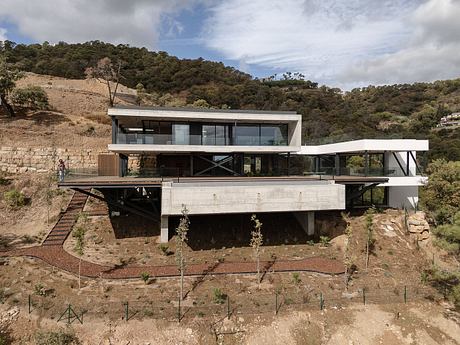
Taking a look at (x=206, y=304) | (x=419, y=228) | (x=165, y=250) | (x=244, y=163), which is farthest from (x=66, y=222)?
(x=419, y=228)

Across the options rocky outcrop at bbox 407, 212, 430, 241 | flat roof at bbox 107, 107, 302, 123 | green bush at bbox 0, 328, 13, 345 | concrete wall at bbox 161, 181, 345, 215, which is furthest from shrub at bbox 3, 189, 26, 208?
rocky outcrop at bbox 407, 212, 430, 241

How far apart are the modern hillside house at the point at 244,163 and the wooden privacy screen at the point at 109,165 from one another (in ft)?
0.30

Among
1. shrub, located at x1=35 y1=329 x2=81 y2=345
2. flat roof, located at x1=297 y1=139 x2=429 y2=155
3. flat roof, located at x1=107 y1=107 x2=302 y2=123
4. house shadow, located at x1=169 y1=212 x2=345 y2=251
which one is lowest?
shrub, located at x1=35 y1=329 x2=81 y2=345

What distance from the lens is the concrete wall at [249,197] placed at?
1989 cm

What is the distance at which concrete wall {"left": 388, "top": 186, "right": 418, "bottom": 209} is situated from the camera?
30.4m

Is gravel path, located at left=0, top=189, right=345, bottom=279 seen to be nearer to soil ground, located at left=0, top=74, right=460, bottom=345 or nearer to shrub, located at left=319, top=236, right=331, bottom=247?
soil ground, located at left=0, top=74, right=460, bottom=345

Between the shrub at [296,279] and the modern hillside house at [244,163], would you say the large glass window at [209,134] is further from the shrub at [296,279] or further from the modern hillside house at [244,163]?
the shrub at [296,279]

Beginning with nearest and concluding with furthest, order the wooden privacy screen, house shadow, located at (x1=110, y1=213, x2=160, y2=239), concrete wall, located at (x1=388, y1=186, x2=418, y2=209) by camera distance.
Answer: house shadow, located at (x1=110, y1=213, x2=160, y2=239)
the wooden privacy screen
concrete wall, located at (x1=388, y1=186, x2=418, y2=209)

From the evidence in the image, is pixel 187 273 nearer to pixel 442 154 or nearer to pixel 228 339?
pixel 228 339

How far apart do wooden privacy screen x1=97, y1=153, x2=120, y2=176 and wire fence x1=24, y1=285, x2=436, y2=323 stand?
15.1 meters

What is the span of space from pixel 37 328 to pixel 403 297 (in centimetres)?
1854

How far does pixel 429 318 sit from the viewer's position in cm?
1653

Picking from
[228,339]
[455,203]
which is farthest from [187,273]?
[455,203]

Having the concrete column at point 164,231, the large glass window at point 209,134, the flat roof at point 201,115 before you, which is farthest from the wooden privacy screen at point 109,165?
the concrete column at point 164,231
